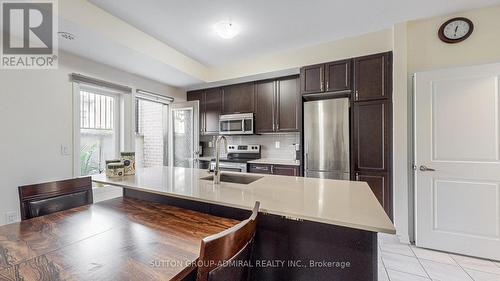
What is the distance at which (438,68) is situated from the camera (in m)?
2.40

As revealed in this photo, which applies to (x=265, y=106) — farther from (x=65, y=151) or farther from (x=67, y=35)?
(x=65, y=151)

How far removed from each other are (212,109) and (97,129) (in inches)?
76.2

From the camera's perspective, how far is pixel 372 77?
2645mm

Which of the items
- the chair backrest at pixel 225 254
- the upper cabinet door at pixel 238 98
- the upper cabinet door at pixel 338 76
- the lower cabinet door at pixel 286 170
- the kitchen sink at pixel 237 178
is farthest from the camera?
the upper cabinet door at pixel 238 98

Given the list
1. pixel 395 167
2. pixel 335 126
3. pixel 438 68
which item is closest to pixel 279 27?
pixel 335 126

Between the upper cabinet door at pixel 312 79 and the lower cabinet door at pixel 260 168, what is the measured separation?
1.29m

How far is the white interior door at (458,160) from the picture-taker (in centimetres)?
208

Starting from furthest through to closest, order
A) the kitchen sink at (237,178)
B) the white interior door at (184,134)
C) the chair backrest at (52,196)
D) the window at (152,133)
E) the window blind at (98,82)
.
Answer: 1. the window at (152,133)
2. the white interior door at (184,134)
3. the window blind at (98,82)
4. the kitchen sink at (237,178)
5. the chair backrest at (52,196)

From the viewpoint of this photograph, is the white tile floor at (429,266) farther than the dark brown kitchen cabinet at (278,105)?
No

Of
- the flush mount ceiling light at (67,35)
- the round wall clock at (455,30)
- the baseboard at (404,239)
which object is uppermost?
the round wall clock at (455,30)

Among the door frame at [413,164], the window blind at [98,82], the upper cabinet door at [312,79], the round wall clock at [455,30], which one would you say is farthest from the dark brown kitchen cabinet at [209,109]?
the round wall clock at [455,30]

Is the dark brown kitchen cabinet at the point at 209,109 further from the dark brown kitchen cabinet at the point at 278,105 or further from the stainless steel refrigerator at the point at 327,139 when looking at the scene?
the stainless steel refrigerator at the point at 327,139

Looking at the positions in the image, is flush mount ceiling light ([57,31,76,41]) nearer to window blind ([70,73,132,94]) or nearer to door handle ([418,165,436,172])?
window blind ([70,73,132,94])

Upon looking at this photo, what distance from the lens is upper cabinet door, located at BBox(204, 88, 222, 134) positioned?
4.13 meters
